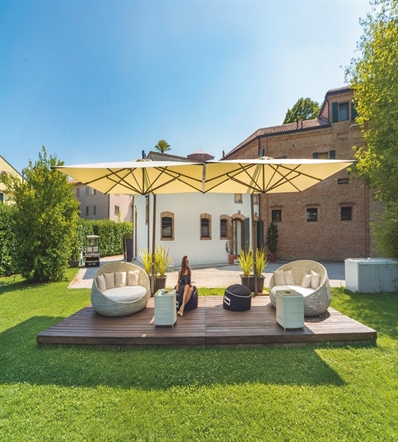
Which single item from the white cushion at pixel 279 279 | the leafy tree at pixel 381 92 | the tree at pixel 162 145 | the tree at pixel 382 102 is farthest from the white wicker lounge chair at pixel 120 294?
the tree at pixel 162 145

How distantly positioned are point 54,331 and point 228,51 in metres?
8.85

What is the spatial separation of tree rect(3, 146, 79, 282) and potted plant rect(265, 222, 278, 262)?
11.7 meters

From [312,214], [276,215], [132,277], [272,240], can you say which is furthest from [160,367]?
[312,214]

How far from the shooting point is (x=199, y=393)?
2447mm

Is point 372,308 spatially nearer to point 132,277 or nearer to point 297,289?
point 297,289

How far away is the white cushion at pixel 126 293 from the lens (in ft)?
13.8

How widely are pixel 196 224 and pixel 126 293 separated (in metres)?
9.10

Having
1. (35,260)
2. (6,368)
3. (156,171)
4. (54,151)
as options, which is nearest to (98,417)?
(6,368)

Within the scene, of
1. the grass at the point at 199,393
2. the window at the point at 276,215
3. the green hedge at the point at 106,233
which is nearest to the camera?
the grass at the point at 199,393

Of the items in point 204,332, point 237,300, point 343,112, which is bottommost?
point 204,332

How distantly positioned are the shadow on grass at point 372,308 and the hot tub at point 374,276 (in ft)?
0.78

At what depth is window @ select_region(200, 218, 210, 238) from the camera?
44.5 ft

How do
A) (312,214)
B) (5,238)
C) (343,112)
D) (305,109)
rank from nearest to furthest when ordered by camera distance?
(5,238) < (343,112) < (312,214) < (305,109)

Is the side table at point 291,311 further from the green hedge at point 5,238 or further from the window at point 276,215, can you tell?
the window at point 276,215
